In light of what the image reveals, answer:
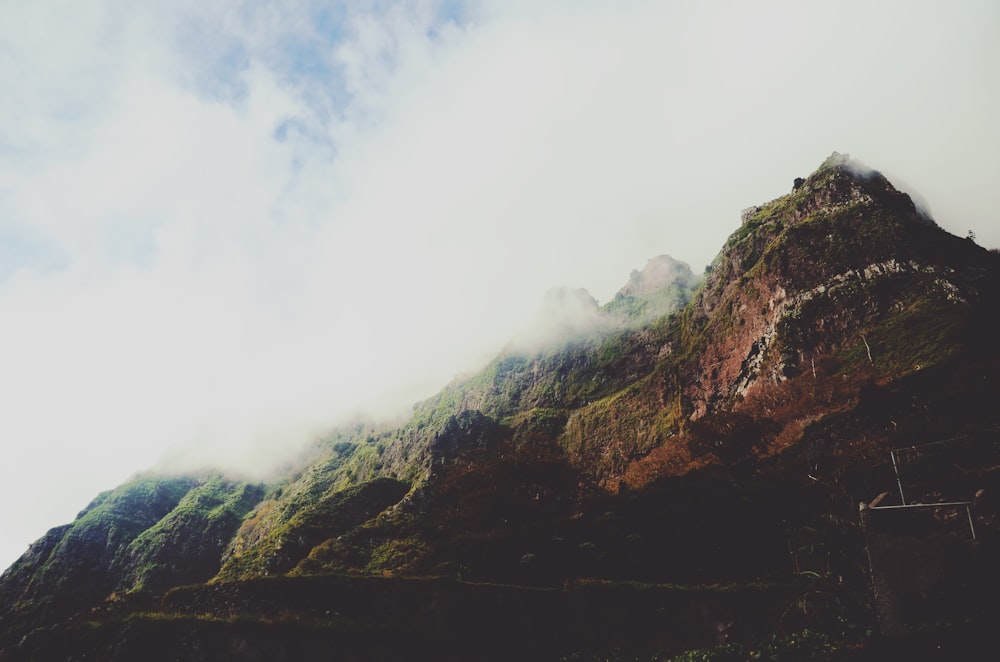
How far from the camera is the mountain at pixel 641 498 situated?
2005 centimetres

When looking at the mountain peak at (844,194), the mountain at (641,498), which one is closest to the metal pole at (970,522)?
the mountain at (641,498)

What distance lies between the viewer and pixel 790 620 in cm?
1912

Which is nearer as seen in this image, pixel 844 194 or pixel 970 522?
pixel 970 522

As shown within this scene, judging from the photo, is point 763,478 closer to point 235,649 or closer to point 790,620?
point 790,620

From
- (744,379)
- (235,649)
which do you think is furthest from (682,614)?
(744,379)

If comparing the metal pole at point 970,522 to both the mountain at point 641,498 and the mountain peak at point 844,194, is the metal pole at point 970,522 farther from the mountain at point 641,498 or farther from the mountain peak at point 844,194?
the mountain peak at point 844,194

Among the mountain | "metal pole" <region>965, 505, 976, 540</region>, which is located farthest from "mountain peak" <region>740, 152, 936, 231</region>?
"metal pole" <region>965, 505, 976, 540</region>

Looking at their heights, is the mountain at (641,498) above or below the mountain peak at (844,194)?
below

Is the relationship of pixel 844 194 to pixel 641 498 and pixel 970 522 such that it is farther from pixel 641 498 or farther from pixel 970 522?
pixel 970 522

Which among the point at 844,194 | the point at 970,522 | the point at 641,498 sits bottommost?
the point at 641,498

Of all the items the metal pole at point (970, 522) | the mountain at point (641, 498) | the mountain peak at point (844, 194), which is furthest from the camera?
the mountain peak at point (844, 194)

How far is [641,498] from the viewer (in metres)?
47.8

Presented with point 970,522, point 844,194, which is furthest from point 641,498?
point 844,194

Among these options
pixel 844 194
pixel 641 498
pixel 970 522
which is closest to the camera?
pixel 970 522
